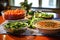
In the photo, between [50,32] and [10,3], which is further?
[10,3]

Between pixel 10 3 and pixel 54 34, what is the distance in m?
2.82

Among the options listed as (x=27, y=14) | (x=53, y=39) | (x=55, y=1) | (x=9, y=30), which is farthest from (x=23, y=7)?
(x=55, y=1)

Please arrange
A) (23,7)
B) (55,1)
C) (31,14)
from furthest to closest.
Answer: (55,1) → (23,7) → (31,14)

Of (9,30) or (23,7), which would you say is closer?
(9,30)

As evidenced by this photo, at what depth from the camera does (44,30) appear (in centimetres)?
125

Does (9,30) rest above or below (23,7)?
below

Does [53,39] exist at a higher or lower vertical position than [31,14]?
lower

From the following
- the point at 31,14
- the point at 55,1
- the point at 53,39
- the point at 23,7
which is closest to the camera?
the point at 53,39

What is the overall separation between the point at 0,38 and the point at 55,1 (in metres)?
2.71

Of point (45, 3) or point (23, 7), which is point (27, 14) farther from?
point (45, 3)

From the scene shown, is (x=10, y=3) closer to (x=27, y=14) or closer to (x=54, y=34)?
(x=27, y=14)

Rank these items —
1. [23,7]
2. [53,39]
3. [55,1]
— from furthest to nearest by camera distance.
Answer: [55,1], [23,7], [53,39]

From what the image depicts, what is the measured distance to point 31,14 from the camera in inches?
73.7

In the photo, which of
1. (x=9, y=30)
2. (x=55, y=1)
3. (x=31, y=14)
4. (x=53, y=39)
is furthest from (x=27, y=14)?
(x=55, y=1)
